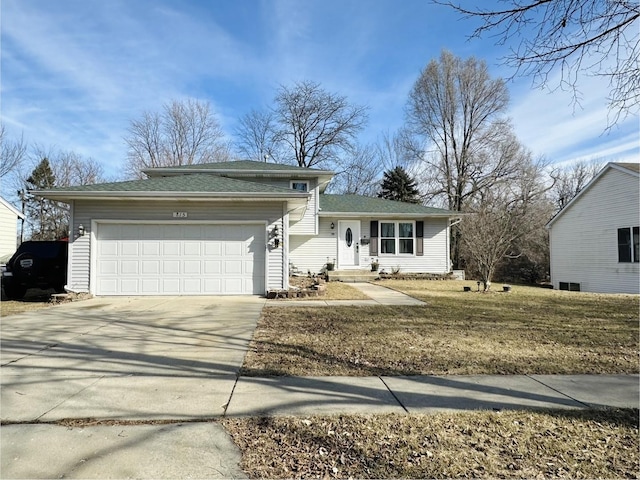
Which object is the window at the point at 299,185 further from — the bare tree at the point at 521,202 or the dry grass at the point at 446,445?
the dry grass at the point at 446,445

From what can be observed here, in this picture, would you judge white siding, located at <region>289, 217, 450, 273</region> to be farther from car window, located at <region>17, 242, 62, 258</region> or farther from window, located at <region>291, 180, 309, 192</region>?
car window, located at <region>17, 242, 62, 258</region>

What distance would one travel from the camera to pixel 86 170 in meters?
31.0

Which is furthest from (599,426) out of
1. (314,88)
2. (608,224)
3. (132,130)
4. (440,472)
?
(132,130)

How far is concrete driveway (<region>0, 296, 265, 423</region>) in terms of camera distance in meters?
3.34

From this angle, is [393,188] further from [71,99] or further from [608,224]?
[71,99]

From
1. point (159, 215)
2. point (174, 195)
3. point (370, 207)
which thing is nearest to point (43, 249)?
point (159, 215)

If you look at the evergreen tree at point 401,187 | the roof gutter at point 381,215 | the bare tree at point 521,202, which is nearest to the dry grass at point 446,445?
the roof gutter at point 381,215

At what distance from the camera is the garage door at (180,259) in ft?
35.6

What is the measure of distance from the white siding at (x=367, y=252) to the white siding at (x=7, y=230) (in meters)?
15.2

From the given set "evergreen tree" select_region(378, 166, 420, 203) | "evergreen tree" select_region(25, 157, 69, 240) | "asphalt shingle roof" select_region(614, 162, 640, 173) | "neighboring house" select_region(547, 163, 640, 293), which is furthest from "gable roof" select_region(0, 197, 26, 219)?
"asphalt shingle roof" select_region(614, 162, 640, 173)

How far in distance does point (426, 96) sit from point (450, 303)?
2248cm

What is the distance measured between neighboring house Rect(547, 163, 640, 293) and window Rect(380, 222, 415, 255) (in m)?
8.19

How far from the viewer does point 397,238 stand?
18891 millimetres

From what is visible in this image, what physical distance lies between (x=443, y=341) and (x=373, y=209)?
13.1m
